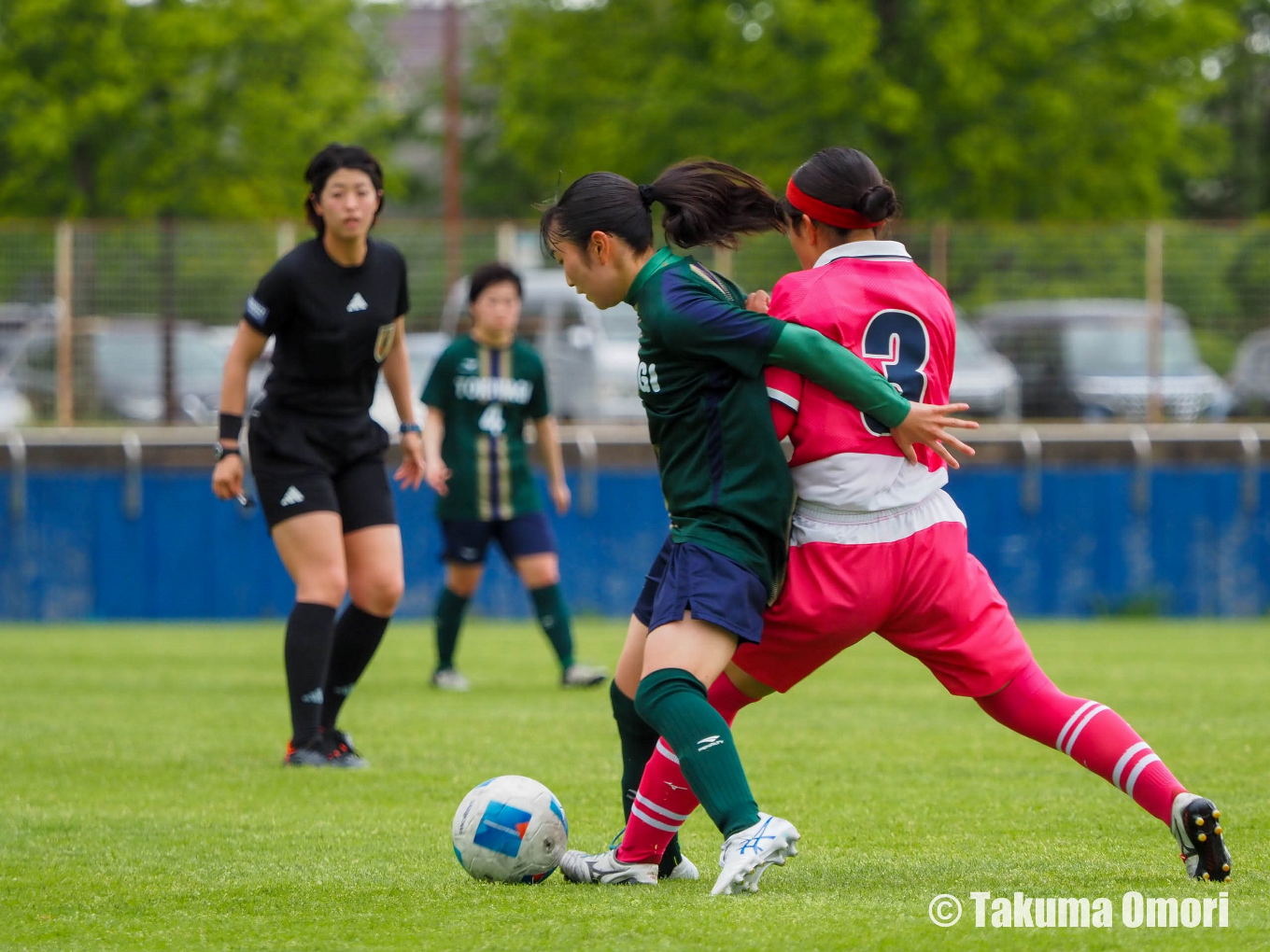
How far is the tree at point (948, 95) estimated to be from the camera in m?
25.0

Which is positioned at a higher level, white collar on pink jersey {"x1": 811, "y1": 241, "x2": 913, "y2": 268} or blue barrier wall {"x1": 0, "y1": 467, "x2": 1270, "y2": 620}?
white collar on pink jersey {"x1": 811, "y1": 241, "x2": 913, "y2": 268}

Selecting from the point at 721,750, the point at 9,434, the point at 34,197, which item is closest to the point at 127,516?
the point at 9,434

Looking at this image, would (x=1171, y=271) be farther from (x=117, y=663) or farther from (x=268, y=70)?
(x=268, y=70)

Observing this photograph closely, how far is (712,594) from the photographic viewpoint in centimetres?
396

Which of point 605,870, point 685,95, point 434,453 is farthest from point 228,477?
point 685,95

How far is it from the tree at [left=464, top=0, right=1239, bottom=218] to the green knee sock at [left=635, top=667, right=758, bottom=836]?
71.1ft

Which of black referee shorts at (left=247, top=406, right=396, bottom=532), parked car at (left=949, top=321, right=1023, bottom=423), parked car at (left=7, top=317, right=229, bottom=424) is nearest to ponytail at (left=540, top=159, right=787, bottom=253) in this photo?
black referee shorts at (left=247, top=406, right=396, bottom=532)

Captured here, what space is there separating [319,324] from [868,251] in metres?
2.93

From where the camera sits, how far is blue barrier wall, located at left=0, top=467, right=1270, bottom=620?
50.0 ft

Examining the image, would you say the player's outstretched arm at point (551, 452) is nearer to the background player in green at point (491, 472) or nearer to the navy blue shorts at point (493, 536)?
the background player in green at point (491, 472)

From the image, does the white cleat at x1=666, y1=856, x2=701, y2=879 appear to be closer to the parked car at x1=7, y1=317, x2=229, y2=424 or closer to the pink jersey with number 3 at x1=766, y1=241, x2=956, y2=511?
the pink jersey with number 3 at x1=766, y1=241, x2=956, y2=511

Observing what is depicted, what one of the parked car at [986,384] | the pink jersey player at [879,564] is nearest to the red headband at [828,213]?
the pink jersey player at [879,564]

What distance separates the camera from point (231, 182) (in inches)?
1198

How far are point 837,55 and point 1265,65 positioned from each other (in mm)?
14177
